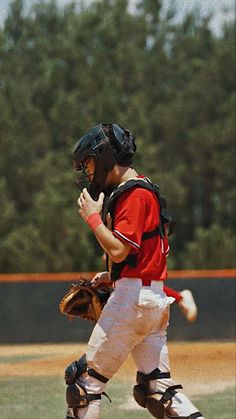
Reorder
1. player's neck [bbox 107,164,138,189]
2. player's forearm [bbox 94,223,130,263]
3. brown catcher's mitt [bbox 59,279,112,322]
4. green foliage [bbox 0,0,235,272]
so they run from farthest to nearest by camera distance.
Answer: green foliage [bbox 0,0,235,272], brown catcher's mitt [bbox 59,279,112,322], player's neck [bbox 107,164,138,189], player's forearm [bbox 94,223,130,263]

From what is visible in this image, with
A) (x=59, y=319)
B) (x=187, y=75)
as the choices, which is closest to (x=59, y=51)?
(x=187, y=75)

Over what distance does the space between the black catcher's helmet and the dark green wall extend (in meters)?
9.53

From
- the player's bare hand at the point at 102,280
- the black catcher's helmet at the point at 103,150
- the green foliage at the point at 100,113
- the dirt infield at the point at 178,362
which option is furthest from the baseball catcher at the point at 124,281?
the green foliage at the point at 100,113

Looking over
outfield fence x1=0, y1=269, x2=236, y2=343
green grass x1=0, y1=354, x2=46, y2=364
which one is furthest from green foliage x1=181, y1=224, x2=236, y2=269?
green grass x1=0, y1=354, x2=46, y2=364

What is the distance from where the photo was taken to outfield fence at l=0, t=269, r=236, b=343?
49.7 feet

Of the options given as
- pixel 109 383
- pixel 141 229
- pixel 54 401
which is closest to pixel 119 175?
pixel 141 229

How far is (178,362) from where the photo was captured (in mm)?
12812

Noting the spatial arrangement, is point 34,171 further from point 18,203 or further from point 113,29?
point 113,29

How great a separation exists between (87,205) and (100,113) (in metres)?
32.4

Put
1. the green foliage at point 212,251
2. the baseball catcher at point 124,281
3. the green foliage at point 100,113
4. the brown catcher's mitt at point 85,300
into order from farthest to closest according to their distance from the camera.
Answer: the green foliage at point 100,113 < the green foliage at point 212,251 < the brown catcher's mitt at point 85,300 < the baseball catcher at point 124,281

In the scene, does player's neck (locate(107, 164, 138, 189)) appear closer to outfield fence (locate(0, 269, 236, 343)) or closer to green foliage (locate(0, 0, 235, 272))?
outfield fence (locate(0, 269, 236, 343))

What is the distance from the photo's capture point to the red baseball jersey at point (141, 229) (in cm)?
539

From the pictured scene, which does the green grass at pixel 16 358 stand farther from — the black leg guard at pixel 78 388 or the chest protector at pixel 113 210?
the chest protector at pixel 113 210

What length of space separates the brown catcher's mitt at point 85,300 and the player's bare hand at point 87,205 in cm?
63
